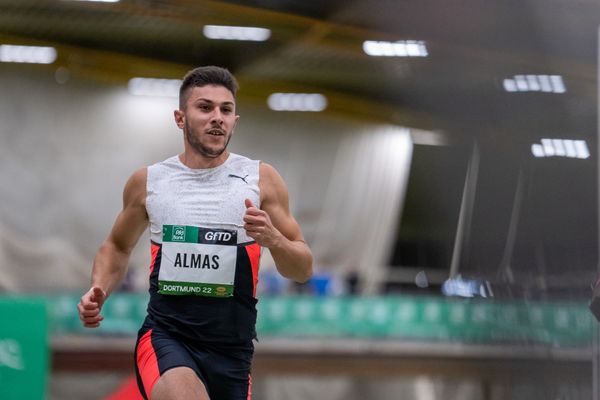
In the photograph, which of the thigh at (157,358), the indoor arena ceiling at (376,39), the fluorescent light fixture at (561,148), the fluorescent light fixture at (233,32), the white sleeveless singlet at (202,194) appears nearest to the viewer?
the thigh at (157,358)

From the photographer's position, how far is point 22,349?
5020 millimetres

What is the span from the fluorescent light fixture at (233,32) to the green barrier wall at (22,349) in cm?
201

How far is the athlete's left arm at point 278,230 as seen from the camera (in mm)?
2514

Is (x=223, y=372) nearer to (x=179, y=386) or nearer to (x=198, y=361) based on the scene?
(x=198, y=361)

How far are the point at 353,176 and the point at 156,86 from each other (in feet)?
8.71

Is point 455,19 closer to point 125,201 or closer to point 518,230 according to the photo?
point 518,230

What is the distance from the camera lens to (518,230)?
4887 mm

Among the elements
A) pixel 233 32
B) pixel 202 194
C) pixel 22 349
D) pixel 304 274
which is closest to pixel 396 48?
pixel 233 32

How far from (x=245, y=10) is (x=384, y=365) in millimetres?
3160

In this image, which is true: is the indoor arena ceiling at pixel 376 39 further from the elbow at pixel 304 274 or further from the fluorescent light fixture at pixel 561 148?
the elbow at pixel 304 274

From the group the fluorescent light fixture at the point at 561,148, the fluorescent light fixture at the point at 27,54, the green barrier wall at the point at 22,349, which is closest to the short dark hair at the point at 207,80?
the fluorescent light fixture at the point at 561,148

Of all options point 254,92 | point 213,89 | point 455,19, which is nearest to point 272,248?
point 213,89

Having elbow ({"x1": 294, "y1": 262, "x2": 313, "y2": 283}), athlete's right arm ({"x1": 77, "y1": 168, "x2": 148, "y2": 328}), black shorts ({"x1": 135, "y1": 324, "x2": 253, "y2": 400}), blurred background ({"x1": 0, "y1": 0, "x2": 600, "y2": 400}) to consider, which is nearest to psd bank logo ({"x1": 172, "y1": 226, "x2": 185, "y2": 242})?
athlete's right arm ({"x1": 77, "y1": 168, "x2": 148, "y2": 328})

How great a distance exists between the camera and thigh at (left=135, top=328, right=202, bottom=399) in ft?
8.66
